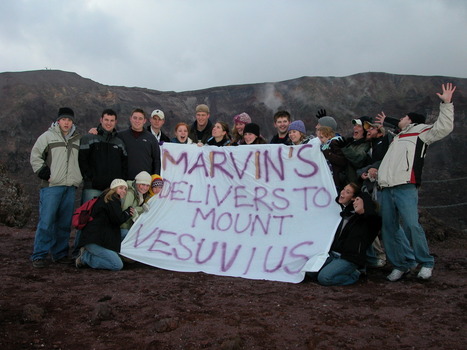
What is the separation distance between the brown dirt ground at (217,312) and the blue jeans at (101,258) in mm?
114

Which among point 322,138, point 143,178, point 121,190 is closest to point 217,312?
point 121,190

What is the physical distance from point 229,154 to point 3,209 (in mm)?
6329

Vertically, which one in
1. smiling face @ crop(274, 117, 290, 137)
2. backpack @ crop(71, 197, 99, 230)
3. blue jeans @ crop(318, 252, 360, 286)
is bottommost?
blue jeans @ crop(318, 252, 360, 286)

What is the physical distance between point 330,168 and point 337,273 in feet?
4.48

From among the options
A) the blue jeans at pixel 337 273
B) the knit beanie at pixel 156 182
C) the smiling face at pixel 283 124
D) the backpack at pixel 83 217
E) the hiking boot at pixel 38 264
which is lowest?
the hiking boot at pixel 38 264

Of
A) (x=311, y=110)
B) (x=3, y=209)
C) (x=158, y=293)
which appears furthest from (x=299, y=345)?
(x=311, y=110)

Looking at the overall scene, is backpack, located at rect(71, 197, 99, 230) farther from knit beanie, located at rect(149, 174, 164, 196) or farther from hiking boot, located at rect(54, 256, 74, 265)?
knit beanie, located at rect(149, 174, 164, 196)

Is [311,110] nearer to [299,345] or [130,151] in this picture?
[130,151]

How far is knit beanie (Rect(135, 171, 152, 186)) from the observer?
6.06 metres

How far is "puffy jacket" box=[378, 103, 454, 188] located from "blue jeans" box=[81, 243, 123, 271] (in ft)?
10.6

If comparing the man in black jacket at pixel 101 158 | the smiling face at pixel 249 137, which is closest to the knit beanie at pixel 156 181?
the man in black jacket at pixel 101 158

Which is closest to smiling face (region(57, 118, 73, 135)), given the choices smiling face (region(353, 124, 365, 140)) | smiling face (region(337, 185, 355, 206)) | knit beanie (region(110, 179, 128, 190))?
knit beanie (region(110, 179, 128, 190))

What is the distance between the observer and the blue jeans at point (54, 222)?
5992mm

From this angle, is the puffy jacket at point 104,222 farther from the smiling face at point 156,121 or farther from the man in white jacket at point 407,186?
the man in white jacket at point 407,186
